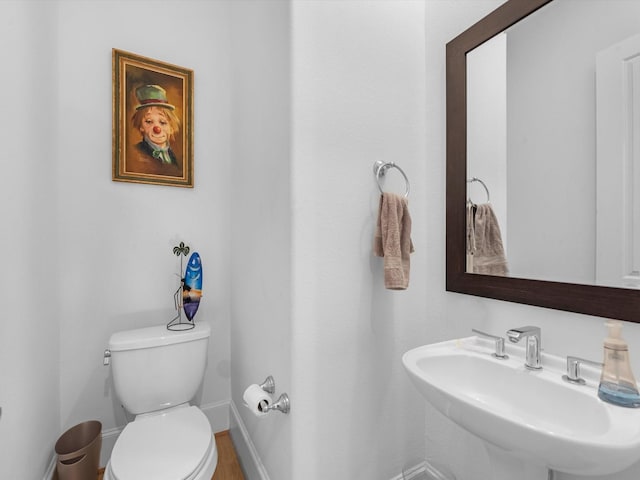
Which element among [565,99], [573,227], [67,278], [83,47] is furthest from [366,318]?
[83,47]

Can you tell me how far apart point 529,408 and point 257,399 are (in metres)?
0.80

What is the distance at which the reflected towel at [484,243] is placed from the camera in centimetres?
106

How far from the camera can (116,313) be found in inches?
61.4

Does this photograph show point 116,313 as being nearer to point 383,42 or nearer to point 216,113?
point 216,113

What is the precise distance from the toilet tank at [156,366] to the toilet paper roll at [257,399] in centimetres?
50

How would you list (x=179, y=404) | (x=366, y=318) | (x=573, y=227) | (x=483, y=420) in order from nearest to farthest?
(x=483, y=420) → (x=573, y=227) → (x=366, y=318) → (x=179, y=404)

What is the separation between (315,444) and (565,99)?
4.29 feet

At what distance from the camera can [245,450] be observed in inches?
59.1

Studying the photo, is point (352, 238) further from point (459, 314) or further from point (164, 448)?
point (164, 448)

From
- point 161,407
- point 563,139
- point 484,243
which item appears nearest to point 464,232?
point 484,243

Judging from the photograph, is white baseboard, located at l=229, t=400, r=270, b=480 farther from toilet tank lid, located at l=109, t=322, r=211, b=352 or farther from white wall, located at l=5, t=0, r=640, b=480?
toilet tank lid, located at l=109, t=322, r=211, b=352

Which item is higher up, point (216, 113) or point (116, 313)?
point (216, 113)

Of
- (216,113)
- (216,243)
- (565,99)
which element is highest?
(216,113)

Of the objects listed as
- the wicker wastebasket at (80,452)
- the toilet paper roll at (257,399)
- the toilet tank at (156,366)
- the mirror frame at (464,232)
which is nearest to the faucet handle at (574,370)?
the mirror frame at (464,232)
